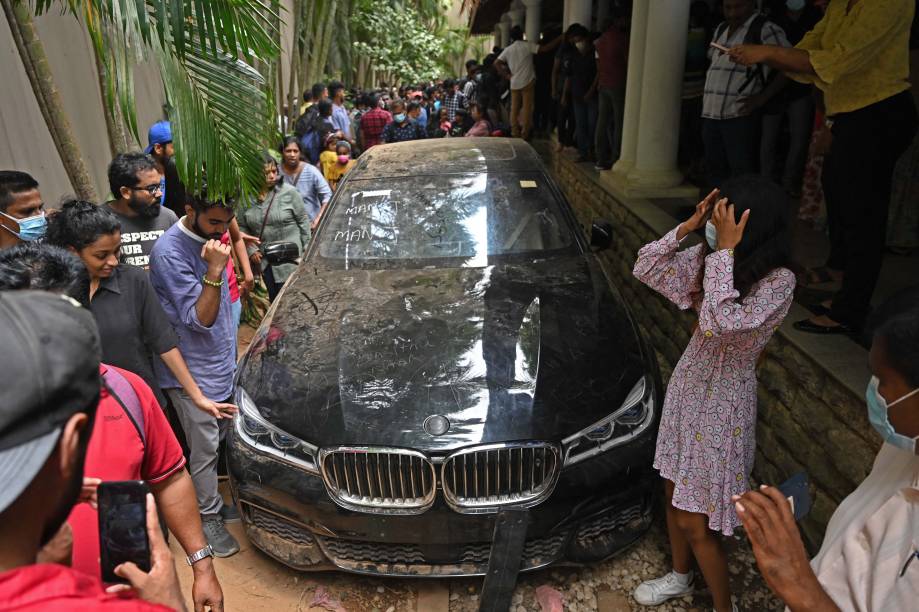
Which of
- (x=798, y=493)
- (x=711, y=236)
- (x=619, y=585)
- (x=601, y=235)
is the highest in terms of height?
(x=711, y=236)

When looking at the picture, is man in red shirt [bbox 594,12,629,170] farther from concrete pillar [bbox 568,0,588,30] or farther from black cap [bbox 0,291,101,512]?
black cap [bbox 0,291,101,512]

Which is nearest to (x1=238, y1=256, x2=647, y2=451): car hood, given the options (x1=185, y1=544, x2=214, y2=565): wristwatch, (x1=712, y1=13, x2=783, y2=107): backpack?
(x1=185, y1=544, x2=214, y2=565): wristwatch

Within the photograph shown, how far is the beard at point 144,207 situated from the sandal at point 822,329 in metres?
3.32

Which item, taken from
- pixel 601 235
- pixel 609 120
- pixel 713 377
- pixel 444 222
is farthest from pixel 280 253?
pixel 609 120

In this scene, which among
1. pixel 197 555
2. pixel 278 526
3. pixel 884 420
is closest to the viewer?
pixel 884 420

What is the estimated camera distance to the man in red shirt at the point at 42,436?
2.79 ft

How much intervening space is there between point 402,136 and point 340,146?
2517 millimetres

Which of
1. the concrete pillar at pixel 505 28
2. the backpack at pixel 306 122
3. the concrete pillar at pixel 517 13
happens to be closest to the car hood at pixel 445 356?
the backpack at pixel 306 122

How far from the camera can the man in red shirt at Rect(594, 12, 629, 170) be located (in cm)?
769

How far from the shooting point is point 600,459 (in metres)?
2.71

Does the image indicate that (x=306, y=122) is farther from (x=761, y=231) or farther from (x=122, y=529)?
(x=122, y=529)

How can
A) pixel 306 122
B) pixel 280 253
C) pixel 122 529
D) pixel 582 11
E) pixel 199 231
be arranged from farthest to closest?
pixel 582 11, pixel 306 122, pixel 280 253, pixel 199 231, pixel 122 529

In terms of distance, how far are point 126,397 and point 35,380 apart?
94cm

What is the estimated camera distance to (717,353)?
229 centimetres
